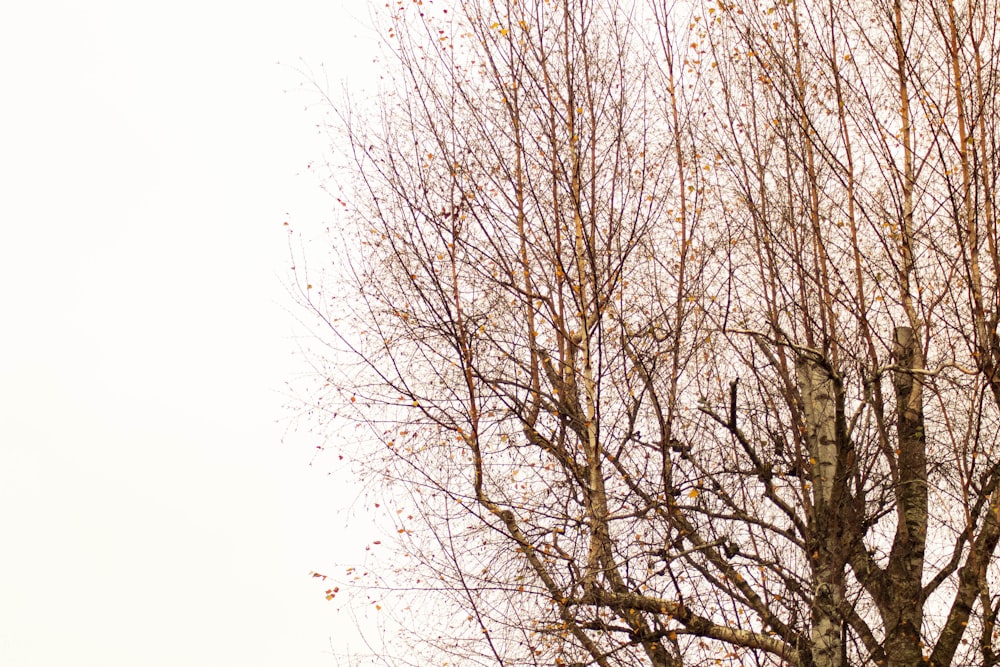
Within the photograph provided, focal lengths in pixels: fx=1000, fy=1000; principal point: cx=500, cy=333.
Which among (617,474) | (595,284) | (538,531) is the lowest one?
(538,531)

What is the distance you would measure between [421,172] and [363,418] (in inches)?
74.6

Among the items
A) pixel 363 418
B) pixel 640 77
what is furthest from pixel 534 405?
pixel 640 77

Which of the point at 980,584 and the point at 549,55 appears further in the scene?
the point at 549,55

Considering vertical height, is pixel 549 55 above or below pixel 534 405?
above

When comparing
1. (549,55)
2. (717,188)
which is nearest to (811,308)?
(717,188)

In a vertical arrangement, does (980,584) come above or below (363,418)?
below

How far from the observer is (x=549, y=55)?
7.45 meters

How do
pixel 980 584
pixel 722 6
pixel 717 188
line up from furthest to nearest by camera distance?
1. pixel 717 188
2. pixel 722 6
3. pixel 980 584

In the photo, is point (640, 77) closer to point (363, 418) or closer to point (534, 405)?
point (534, 405)

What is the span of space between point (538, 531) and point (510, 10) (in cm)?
382

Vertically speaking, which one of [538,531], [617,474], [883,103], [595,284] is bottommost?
[538,531]

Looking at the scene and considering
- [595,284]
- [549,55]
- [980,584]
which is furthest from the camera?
[549,55]

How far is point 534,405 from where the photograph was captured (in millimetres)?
7523

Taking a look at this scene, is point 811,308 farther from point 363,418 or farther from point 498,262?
point 363,418
